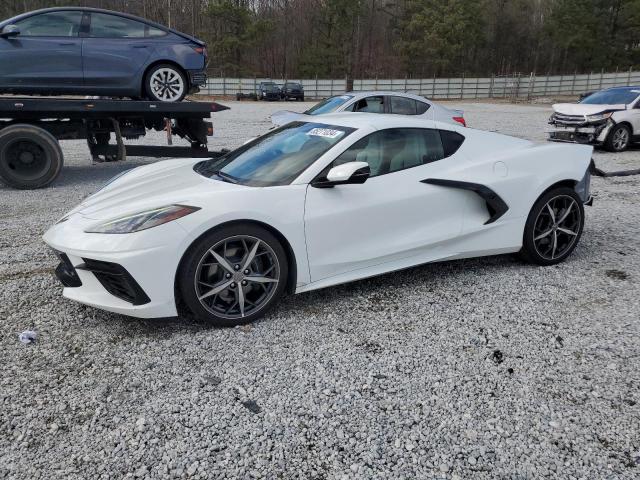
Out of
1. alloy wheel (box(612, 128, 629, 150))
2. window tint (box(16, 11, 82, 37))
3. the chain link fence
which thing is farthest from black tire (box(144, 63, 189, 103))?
the chain link fence

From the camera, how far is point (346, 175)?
338 centimetres

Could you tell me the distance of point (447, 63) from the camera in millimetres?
59188

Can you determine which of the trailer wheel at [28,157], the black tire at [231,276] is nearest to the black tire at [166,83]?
the trailer wheel at [28,157]

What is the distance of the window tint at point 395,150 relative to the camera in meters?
3.75

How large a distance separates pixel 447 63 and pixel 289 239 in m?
61.1

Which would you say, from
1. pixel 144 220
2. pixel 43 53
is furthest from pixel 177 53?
pixel 144 220

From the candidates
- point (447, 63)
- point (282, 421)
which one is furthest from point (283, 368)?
point (447, 63)

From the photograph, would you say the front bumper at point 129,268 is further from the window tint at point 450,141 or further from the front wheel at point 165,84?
the front wheel at point 165,84

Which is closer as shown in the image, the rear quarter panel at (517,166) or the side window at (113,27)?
the rear quarter panel at (517,166)

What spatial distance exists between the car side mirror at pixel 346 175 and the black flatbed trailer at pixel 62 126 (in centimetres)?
525

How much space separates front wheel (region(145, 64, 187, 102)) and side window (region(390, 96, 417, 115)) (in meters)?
4.13

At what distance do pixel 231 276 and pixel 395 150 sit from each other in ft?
5.16

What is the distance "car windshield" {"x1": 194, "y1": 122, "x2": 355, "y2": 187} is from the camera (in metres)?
3.63

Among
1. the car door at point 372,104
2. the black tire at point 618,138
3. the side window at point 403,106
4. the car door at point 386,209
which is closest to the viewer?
the car door at point 386,209
